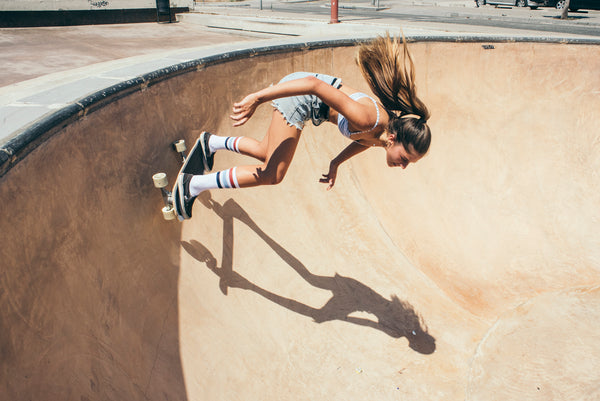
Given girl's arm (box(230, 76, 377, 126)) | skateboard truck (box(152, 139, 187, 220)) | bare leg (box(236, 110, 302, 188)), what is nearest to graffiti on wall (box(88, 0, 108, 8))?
skateboard truck (box(152, 139, 187, 220))

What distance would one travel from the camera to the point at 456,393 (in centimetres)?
316

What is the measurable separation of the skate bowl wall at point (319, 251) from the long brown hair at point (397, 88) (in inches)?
60.4

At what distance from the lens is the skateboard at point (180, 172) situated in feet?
8.71

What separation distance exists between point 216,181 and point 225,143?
0.50 meters

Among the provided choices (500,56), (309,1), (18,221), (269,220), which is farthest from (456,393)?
(309,1)

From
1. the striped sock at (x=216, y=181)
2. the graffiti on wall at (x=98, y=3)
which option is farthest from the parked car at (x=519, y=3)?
the striped sock at (x=216, y=181)

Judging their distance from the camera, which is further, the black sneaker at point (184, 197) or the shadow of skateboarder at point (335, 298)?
the shadow of skateboarder at point (335, 298)

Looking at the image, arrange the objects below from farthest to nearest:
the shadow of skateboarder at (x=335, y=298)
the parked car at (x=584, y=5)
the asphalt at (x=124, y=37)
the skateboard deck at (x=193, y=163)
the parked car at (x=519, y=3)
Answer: the parked car at (x=519, y=3) < the parked car at (x=584, y=5) < the asphalt at (x=124, y=37) < the shadow of skateboarder at (x=335, y=298) < the skateboard deck at (x=193, y=163)

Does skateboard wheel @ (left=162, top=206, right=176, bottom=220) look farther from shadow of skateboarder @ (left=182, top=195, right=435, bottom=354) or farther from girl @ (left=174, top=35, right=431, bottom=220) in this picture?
shadow of skateboarder @ (left=182, top=195, right=435, bottom=354)

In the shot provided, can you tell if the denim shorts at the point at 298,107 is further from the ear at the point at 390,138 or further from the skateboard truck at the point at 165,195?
the skateboard truck at the point at 165,195

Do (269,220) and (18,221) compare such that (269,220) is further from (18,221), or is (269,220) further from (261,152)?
(18,221)

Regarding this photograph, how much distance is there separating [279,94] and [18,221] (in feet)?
4.85

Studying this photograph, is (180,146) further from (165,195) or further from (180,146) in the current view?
(165,195)

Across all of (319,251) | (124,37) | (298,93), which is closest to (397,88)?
(298,93)
